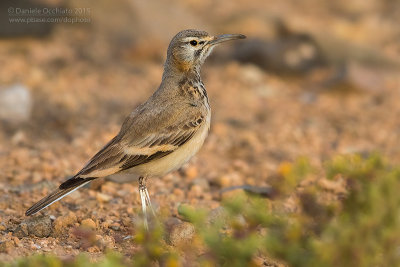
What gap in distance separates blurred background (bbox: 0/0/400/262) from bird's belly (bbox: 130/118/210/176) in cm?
70

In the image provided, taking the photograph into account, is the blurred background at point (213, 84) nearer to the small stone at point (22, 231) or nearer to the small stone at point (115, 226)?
the small stone at point (22, 231)

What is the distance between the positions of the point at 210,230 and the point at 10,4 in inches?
373

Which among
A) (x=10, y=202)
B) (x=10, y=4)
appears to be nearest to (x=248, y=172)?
(x=10, y=202)

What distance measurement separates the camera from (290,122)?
9.59 m

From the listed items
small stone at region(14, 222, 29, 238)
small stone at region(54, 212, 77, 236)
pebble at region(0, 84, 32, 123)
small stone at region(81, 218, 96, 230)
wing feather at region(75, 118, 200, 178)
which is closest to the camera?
small stone at region(14, 222, 29, 238)

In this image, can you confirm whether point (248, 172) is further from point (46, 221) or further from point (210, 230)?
point (210, 230)

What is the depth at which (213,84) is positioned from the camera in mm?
10969

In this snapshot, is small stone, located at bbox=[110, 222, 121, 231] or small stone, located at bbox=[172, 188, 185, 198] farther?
small stone, located at bbox=[172, 188, 185, 198]

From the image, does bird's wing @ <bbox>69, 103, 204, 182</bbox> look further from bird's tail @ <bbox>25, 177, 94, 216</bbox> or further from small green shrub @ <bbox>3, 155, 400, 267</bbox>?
small green shrub @ <bbox>3, 155, 400, 267</bbox>

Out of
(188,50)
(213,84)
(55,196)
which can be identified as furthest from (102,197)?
(213,84)

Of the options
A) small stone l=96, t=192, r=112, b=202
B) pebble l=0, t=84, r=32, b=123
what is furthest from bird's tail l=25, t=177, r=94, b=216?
pebble l=0, t=84, r=32, b=123

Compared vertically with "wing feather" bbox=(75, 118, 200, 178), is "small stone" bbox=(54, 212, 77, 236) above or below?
below

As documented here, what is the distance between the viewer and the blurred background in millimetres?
7656

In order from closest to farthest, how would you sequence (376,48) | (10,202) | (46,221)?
1. (46,221)
2. (10,202)
3. (376,48)
